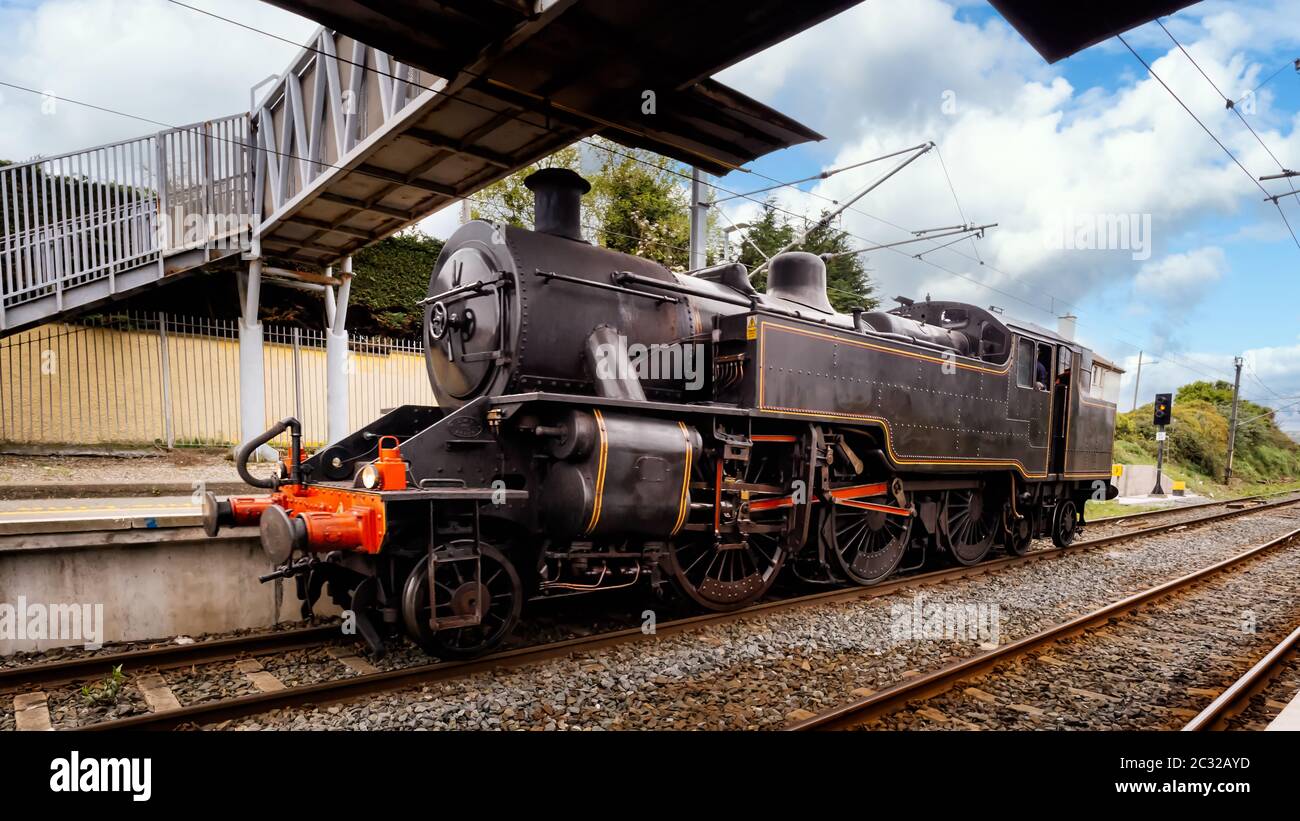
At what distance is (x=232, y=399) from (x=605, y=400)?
10.5 m

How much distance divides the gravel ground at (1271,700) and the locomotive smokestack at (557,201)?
18.4ft

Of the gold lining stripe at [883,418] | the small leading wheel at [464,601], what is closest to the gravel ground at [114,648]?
the small leading wheel at [464,601]

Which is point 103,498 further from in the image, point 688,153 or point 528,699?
point 688,153

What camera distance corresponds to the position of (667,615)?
639 cm

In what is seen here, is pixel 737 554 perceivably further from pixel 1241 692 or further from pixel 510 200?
pixel 510 200

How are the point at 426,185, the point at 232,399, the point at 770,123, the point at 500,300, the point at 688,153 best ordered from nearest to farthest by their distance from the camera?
A: the point at 500,300 → the point at 770,123 → the point at 688,153 → the point at 426,185 → the point at 232,399

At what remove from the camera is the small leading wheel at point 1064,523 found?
10.7m

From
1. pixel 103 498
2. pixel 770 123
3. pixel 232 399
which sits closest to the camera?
pixel 770 123

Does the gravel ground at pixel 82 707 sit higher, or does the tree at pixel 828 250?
the tree at pixel 828 250

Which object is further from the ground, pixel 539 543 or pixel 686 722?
pixel 539 543

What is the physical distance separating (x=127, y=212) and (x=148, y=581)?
7.30 m

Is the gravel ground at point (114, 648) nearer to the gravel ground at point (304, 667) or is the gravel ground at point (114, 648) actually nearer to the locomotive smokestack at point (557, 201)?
the gravel ground at point (304, 667)

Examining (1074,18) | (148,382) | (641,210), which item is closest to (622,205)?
(641,210)

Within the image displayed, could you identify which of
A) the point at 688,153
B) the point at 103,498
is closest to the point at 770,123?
the point at 688,153
